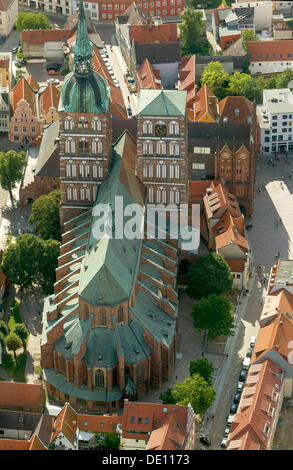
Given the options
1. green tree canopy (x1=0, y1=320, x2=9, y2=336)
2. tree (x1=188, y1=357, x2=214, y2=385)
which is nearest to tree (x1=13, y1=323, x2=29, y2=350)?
green tree canopy (x1=0, y1=320, x2=9, y2=336)

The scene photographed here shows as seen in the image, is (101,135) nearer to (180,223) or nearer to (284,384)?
(180,223)

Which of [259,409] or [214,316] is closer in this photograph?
[259,409]

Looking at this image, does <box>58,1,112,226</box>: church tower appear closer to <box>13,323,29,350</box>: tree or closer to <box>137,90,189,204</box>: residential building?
<box>137,90,189,204</box>: residential building

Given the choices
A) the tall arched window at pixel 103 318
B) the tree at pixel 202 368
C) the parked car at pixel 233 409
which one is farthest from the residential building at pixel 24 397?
the parked car at pixel 233 409

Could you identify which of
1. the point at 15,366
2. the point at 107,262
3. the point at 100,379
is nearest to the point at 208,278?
the point at 107,262

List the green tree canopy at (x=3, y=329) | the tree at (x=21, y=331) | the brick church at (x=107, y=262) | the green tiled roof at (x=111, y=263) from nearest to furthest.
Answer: the green tiled roof at (x=111, y=263)
the brick church at (x=107, y=262)
the tree at (x=21, y=331)
the green tree canopy at (x=3, y=329)

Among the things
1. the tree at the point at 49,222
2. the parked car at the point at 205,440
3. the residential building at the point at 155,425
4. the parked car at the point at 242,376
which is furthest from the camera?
the tree at the point at 49,222

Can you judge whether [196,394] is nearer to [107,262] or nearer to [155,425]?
[155,425]

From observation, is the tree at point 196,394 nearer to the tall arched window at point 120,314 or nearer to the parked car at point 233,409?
the parked car at point 233,409
